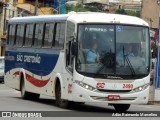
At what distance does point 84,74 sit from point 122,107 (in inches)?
A: 98.6

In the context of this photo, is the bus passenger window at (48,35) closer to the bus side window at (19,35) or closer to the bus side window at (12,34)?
the bus side window at (19,35)

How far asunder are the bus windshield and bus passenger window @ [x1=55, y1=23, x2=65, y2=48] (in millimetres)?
1600

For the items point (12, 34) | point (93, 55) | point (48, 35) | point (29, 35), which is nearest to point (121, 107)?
point (93, 55)

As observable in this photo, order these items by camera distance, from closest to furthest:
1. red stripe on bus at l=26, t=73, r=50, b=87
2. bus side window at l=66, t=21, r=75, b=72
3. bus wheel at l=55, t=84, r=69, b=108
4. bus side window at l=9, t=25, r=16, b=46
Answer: bus side window at l=66, t=21, r=75, b=72 < bus wheel at l=55, t=84, r=69, b=108 < red stripe on bus at l=26, t=73, r=50, b=87 < bus side window at l=9, t=25, r=16, b=46

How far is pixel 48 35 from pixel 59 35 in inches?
54.3

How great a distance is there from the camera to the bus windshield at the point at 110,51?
2203cm

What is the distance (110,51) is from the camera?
72.9 feet

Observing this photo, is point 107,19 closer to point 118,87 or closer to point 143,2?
point 118,87

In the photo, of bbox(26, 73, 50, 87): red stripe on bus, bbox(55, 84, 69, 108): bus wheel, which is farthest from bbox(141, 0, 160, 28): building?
bbox(55, 84, 69, 108): bus wheel

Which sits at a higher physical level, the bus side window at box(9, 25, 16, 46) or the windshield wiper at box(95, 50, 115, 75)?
the windshield wiper at box(95, 50, 115, 75)

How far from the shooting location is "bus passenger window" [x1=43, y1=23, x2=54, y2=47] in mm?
25228

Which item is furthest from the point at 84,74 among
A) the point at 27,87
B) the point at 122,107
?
the point at 27,87

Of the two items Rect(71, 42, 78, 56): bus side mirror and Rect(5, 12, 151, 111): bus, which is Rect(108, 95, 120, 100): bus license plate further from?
Rect(71, 42, 78, 56): bus side mirror

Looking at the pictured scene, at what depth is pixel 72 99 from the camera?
22.2 metres
